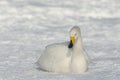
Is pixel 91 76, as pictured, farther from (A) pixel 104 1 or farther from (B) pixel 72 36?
(A) pixel 104 1

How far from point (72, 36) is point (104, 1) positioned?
8784 millimetres

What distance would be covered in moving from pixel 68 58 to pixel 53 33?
386 cm

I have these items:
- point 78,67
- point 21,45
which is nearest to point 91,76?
point 78,67

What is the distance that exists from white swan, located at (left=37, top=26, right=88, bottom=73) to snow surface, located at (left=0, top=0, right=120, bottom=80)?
14 cm

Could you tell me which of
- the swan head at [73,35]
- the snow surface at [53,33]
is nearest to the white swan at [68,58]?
the swan head at [73,35]

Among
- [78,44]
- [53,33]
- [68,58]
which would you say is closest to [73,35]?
[78,44]

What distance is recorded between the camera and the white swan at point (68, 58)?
7793 millimetres

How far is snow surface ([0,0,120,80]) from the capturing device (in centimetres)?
789

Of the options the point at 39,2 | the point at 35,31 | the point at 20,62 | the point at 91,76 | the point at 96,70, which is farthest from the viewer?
the point at 39,2

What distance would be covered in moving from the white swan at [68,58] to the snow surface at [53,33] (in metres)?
0.14

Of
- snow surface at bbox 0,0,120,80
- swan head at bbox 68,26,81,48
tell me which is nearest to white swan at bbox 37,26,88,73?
swan head at bbox 68,26,81,48

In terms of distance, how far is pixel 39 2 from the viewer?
631 inches

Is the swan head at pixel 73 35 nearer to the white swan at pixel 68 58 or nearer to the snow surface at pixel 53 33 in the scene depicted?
the white swan at pixel 68 58

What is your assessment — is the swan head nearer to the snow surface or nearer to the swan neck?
the swan neck
